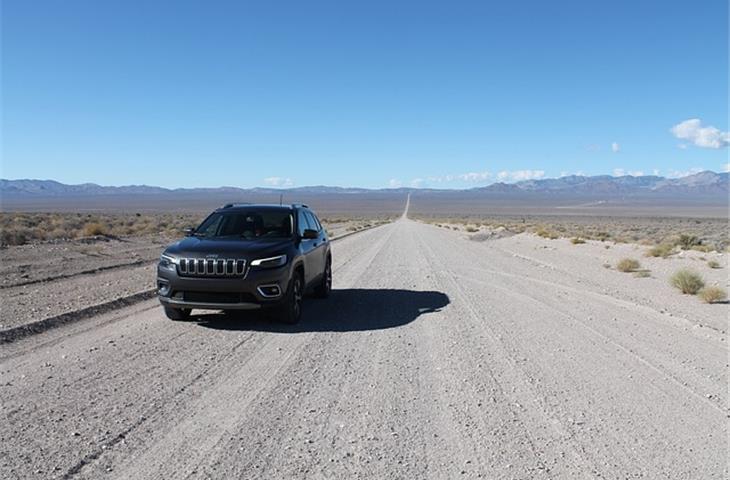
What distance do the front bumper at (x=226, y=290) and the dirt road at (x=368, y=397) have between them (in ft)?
1.37

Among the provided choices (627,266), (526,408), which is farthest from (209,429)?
(627,266)

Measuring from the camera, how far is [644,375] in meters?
6.40

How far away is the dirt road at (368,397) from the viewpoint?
4.18 metres

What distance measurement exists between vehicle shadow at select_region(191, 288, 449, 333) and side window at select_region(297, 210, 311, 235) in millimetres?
1381

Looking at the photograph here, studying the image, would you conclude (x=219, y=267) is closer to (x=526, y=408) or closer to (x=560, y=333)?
(x=526, y=408)

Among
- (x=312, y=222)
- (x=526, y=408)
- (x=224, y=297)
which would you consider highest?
(x=312, y=222)

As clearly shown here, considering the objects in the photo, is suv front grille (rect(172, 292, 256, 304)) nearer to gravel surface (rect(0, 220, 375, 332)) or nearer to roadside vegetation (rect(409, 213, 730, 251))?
gravel surface (rect(0, 220, 375, 332))

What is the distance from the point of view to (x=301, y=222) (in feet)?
33.6

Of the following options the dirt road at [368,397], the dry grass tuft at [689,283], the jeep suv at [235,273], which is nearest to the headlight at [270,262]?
the jeep suv at [235,273]

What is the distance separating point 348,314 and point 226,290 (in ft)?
7.91

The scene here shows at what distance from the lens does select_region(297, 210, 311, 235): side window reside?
9.88m

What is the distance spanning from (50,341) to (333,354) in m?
3.59


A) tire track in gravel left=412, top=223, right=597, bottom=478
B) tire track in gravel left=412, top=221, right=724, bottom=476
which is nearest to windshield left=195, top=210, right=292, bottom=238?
tire track in gravel left=412, top=223, right=597, bottom=478

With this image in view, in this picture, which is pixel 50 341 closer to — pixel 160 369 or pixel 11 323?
pixel 11 323
